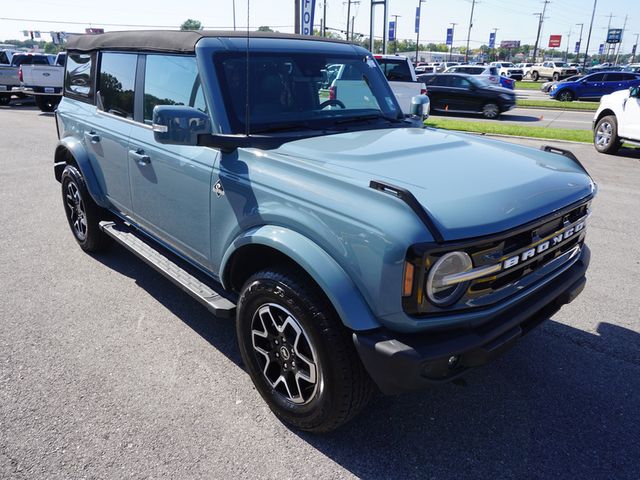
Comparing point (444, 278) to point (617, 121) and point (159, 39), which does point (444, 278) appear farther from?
point (617, 121)

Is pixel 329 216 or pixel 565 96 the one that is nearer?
pixel 329 216

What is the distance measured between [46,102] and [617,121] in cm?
1999

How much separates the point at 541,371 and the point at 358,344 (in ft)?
5.77

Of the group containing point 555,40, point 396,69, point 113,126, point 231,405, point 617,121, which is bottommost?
point 231,405

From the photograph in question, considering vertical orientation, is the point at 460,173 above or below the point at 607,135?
above


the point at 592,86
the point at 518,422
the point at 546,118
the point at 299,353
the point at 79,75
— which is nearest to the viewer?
the point at 299,353

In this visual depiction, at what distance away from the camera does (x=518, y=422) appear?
2846mm

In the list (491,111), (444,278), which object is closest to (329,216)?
(444,278)

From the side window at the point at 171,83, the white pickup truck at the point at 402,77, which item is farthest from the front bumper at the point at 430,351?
the white pickup truck at the point at 402,77

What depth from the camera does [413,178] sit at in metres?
2.46

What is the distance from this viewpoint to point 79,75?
5027 millimetres

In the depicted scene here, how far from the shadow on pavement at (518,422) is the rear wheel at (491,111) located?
52.7 feet

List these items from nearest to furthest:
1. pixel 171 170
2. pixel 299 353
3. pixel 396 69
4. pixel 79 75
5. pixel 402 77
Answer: pixel 299 353, pixel 171 170, pixel 79 75, pixel 402 77, pixel 396 69

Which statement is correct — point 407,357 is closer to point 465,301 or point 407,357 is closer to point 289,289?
point 465,301
